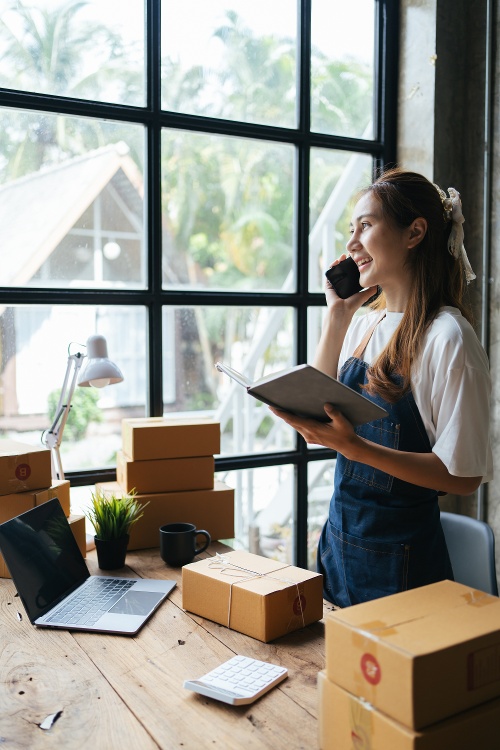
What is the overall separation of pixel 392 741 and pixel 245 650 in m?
0.54

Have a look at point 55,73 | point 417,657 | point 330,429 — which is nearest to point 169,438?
point 330,429

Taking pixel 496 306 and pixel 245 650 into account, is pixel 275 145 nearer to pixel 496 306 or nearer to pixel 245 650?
pixel 496 306

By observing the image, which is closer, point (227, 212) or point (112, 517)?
point (112, 517)

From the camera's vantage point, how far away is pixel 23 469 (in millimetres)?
1928

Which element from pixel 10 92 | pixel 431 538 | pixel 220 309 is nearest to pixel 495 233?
pixel 220 309

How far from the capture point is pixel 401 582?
1.76 m

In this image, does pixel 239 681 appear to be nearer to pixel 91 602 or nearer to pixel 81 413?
pixel 91 602

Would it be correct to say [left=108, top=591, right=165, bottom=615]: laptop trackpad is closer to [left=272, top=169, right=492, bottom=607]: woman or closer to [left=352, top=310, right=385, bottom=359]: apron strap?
[left=272, top=169, right=492, bottom=607]: woman

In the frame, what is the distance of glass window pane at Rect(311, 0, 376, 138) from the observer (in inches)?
110

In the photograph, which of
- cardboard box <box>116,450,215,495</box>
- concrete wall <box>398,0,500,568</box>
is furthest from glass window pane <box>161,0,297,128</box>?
cardboard box <box>116,450,215,495</box>

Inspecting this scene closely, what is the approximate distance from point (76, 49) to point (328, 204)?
3.63 ft

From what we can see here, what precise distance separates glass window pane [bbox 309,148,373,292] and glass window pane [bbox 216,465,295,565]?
0.78 metres

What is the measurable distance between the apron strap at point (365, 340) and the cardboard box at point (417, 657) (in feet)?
3.11

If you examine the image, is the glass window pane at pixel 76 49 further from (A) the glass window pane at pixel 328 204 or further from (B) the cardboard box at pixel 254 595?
(B) the cardboard box at pixel 254 595
